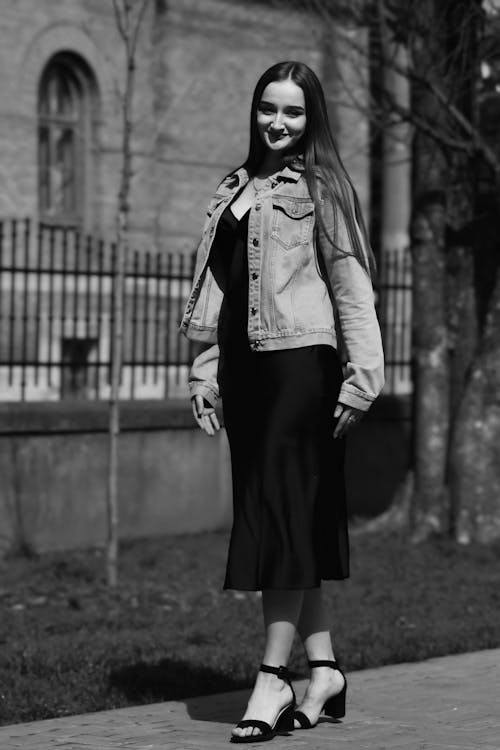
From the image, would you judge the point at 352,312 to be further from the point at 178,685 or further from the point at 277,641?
the point at 178,685

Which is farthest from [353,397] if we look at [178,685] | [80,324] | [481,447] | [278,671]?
[80,324]

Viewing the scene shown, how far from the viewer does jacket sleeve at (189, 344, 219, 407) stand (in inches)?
Answer: 207

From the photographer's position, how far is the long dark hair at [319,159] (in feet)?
16.8

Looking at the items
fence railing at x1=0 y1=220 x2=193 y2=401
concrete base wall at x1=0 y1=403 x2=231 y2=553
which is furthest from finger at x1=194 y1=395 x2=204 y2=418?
concrete base wall at x1=0 y1=403 x2=231 y2=553

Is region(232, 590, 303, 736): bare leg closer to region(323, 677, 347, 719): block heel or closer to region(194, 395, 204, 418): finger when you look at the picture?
region(323, 677, 347, 719): block heel

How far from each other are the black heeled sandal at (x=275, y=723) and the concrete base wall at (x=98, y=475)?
5.84m

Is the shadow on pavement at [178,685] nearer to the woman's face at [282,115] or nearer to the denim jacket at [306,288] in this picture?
the denim jacket at [306,288]

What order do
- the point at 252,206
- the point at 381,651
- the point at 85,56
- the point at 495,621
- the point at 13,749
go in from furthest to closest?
the point at 85,56
the point at 495,621
the point at 381,651
the point at 252,206
the point at 13,749

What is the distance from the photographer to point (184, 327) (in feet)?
17.4

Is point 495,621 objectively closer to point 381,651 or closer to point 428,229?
point 381,651

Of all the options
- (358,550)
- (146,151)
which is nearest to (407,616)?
(358,550)

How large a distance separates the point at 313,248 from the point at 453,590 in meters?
4.48

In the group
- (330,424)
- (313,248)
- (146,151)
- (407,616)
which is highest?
(146,151)

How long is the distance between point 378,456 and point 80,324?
18.7 ft
